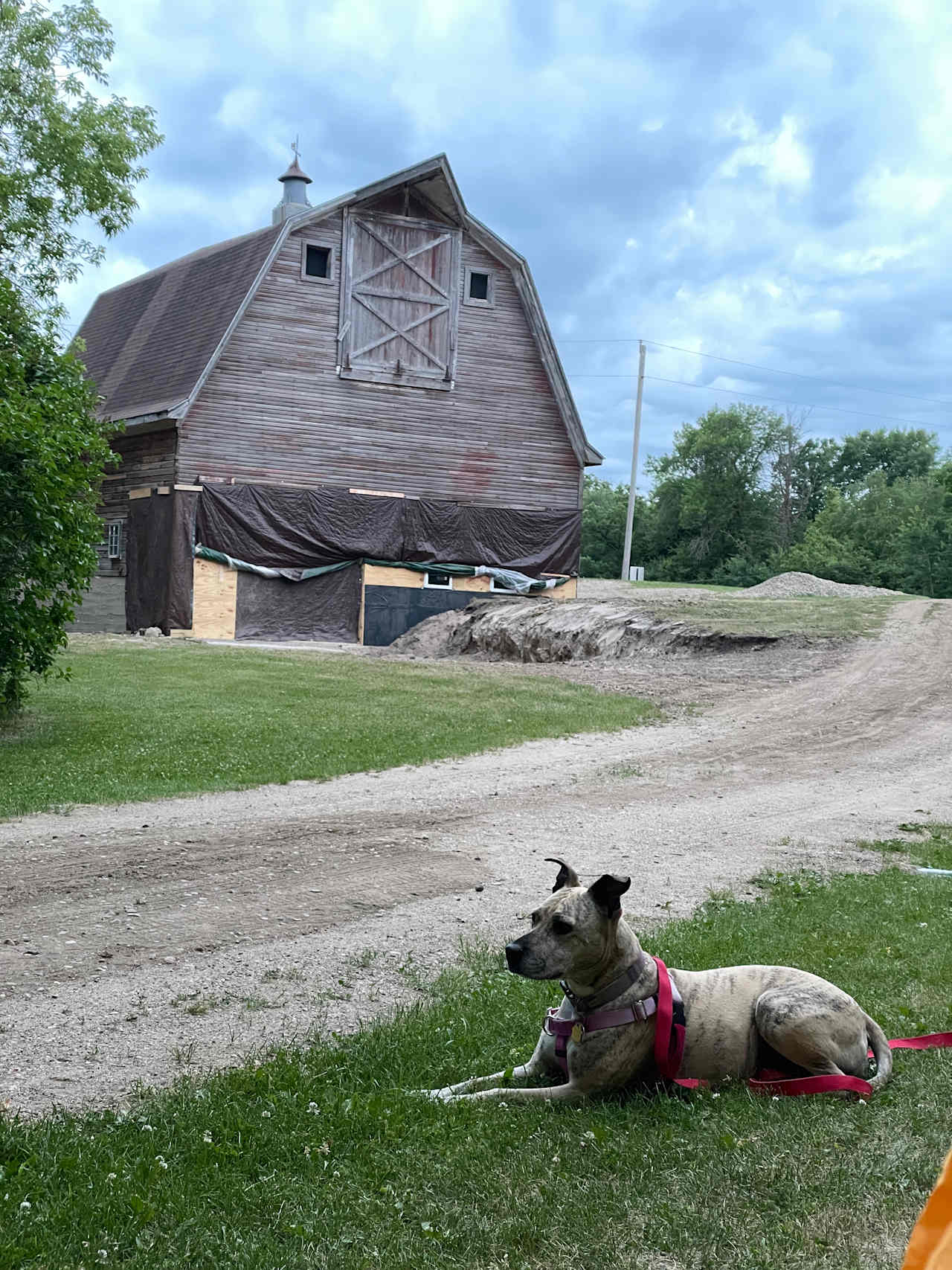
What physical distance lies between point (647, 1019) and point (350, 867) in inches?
188

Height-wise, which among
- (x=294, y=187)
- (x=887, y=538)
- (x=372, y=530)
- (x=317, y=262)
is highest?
(x=294, y=187)

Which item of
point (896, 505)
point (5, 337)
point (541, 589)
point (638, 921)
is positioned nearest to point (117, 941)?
point (638, 921)

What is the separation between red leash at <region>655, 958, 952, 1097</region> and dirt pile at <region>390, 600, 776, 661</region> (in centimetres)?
1952

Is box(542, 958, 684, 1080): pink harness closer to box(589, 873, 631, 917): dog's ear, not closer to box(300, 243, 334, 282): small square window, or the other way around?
box(589, 873, 631, 917): dog's ear

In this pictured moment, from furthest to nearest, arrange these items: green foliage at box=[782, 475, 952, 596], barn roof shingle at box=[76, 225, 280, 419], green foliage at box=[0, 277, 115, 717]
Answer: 1. green foliage at box=[782, 475, 952, 596]
2. barn roof shingle at box=[76, 225, 280, 419]
3. green foliage at box=[0, 277, 115, 717]

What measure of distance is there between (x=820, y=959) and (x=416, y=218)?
2910cm

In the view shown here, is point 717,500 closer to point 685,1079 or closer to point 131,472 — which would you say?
point 131,472

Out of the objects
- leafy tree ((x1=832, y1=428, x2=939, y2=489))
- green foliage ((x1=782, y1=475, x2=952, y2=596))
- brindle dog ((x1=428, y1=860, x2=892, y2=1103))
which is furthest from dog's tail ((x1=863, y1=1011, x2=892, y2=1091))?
leafy tree ((x1=832, y1=428, x2=939, y2=489))

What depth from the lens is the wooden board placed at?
99.5 feet

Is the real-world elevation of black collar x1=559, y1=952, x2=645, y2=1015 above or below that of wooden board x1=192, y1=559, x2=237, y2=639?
below

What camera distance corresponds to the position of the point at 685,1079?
16.8 feet

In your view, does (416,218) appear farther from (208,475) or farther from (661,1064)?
(661,1064)

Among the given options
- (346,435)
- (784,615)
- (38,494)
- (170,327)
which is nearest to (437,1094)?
(38,494)

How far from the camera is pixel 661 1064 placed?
503 cm
